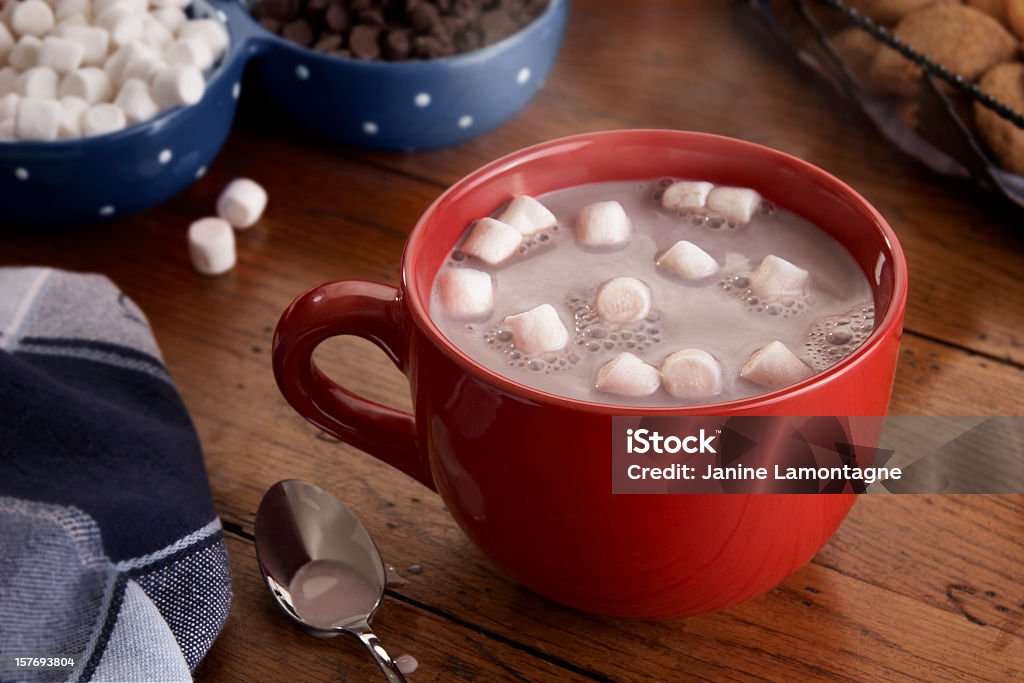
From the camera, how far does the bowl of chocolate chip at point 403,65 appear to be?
1113 mm

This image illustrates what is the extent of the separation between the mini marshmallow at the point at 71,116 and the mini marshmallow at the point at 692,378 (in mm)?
640

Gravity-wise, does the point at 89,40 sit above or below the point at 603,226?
below

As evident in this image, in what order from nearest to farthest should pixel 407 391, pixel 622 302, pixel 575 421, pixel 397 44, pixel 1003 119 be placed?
pixel 575 421, pixel 622 302, pixel 407 391, pixel 1003 119, pixel 397 44

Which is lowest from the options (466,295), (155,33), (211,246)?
(211,246)

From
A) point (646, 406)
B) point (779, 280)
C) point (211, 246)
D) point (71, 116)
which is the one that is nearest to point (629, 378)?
point (646, 406)

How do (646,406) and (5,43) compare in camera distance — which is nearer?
(646,406)

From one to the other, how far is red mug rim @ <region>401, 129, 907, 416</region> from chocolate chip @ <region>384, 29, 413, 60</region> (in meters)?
0.42

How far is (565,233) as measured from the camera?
750 mm

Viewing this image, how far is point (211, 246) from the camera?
1.02 metres

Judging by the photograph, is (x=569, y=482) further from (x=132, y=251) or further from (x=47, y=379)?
(x=132, y=251)

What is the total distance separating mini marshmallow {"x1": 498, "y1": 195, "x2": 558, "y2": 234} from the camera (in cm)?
73

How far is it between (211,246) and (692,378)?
56 centimetres

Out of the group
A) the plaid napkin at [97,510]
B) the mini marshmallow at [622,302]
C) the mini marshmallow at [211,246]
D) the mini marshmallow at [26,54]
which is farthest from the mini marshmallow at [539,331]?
the mini marshmallow at [26,54]

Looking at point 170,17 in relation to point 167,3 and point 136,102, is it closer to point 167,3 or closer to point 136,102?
point 167,3
